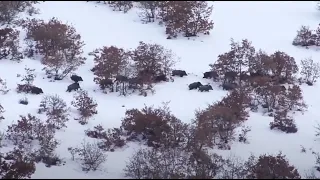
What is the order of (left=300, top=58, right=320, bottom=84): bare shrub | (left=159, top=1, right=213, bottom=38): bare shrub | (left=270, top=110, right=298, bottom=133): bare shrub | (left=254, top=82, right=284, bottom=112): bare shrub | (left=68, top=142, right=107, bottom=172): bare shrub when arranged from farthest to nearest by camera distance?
(left=159, top=1, right=213, bottom=38): bare shrub < (left=300, top=58, right=320, bottom=84): bare shrub < (left=254, top=82, right=284, bottom=112): bare shrub < (left=270, top=110, right=298, bottom=133): bare shrub < (left=68, top=142, right=107, bottom=172): bare shrub

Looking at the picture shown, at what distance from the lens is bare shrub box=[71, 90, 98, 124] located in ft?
64.7

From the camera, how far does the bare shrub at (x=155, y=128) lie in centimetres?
1769

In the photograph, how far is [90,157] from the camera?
53.9 ft

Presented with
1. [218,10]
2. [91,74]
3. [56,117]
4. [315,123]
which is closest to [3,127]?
[56,117]

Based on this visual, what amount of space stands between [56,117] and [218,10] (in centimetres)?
2013

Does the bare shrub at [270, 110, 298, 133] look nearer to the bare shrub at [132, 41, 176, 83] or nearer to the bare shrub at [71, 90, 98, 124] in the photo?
the bare shrub at [132, 41, 176, 83]

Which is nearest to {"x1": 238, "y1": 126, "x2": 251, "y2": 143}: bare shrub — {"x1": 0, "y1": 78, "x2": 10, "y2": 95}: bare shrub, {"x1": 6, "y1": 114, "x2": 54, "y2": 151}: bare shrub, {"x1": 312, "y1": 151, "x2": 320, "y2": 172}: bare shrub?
{"x1": 312, "y1": 151, "x2": 320, "y2": 172}: bare shrub

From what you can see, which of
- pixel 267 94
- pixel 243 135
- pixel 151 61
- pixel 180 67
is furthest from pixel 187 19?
pixel 243 135

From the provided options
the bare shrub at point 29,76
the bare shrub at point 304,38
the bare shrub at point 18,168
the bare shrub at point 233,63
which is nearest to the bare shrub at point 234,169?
the bare shrub at point 18,168

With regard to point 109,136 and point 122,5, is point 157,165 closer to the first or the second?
point 109,136

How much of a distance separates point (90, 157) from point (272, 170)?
21.3ft

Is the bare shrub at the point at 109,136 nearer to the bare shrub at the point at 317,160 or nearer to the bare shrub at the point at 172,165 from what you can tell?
the bare shrub at the point at 172,165

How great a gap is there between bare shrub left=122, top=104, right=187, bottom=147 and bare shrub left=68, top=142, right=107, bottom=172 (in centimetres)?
199

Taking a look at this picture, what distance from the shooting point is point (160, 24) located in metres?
31.6
